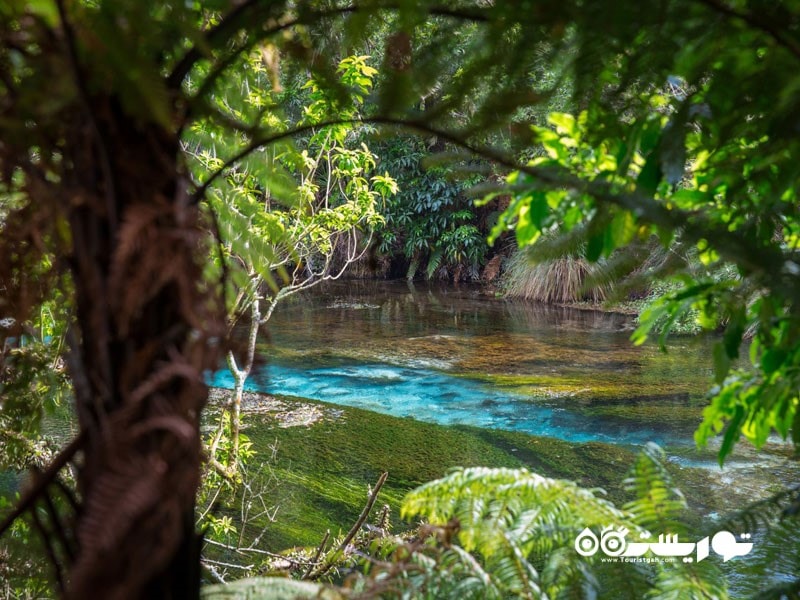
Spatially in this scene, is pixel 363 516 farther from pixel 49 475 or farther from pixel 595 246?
pixel 49 475

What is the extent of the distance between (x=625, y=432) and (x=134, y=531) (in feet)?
14.6

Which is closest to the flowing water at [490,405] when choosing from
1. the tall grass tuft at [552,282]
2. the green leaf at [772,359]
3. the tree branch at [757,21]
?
the tall grass tuft at [552,282]

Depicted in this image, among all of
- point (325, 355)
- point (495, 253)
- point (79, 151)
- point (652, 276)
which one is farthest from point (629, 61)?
point (495, 253)

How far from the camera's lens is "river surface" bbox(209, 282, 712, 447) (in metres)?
4.87

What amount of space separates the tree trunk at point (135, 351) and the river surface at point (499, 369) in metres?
4.24

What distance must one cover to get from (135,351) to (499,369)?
19.2 feet

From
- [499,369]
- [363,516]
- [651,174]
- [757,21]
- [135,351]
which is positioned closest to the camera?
[135,351]

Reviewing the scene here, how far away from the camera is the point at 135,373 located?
1.63ft

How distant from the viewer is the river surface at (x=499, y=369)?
16.0 feet

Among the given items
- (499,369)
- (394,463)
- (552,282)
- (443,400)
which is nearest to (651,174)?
(394,463)

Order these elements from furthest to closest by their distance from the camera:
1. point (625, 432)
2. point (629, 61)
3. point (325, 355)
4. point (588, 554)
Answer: point (325, 355), point (625, 432), point (588, 554), point (629, 61)

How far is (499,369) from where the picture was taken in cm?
622

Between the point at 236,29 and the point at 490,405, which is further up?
the point at 236,29

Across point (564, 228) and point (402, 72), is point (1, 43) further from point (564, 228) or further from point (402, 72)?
point (564, 228)
